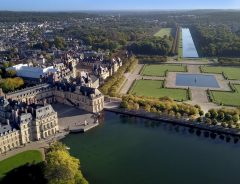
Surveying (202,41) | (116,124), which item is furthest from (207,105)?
(202,41)

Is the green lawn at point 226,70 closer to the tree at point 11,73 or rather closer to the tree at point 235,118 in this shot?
the tree at point 235,118

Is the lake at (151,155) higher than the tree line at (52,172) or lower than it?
A: lower

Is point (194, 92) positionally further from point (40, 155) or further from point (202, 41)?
point (202, 41)

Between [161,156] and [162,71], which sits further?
[162,71]

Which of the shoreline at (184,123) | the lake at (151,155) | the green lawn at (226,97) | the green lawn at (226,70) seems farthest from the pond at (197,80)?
the lake at (151,155)

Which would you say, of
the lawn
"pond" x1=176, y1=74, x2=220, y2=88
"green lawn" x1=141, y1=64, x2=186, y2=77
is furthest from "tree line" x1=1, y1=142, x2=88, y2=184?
"green lawn" x1=141, y1=64, x2=186, y2=77

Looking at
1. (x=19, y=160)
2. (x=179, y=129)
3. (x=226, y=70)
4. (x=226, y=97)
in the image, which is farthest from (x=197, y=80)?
(x=19, y=160)
